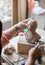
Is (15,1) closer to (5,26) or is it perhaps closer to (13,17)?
(13,17)

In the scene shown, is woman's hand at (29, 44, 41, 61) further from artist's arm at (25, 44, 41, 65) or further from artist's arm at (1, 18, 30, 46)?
artist's arm at (1, 18, 30, 46)

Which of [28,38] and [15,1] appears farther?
[15,1]

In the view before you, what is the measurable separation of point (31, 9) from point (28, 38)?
930mm

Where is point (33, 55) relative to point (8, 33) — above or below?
below

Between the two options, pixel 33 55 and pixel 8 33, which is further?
pixel 8 33

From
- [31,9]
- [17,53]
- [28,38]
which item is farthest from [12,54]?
[31,9]

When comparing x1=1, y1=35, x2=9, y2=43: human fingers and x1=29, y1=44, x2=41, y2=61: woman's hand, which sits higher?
x1=1, y1=35, x2=9, y2=43: human fingers

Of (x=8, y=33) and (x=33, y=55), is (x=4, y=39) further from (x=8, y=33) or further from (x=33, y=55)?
(x=33, y=55)

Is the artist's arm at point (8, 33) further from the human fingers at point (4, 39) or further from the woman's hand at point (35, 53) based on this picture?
the woman's hand at point (35, 53)

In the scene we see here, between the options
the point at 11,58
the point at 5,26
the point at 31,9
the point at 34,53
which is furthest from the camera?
the point at 5,26

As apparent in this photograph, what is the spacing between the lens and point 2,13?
2342 mm

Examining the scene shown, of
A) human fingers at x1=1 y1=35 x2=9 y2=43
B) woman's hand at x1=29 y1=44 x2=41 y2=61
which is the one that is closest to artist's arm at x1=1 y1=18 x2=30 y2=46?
human fingers at x1=1 y1=35 x2=9 y2=43

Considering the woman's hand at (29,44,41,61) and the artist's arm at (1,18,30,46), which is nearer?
the woman's hand at (29,44,41,61)

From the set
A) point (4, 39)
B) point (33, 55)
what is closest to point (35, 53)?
point (33, 55)
